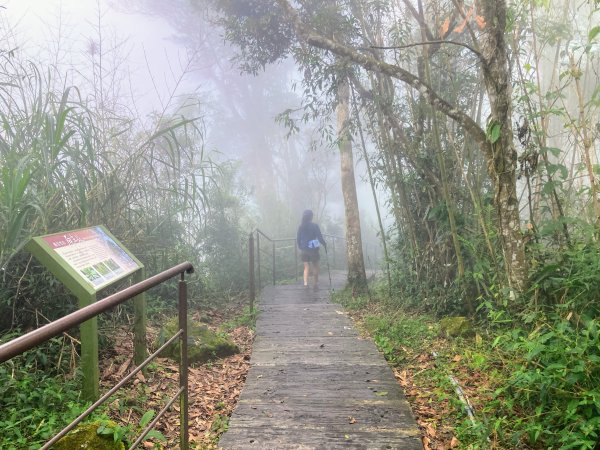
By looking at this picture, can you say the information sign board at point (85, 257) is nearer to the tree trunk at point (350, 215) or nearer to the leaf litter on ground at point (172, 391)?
the leaf litter on ground at point (172, 391)

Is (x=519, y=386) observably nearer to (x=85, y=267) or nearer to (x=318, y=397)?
(x=318, y=397)

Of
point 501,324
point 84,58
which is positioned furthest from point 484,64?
point 84,58

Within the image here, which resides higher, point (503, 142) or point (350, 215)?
point (503, 142)

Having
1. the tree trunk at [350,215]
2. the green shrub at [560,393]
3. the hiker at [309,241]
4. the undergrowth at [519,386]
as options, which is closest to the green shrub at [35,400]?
the undergrowth at [519,386]

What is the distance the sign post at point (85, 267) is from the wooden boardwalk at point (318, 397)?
3.00ft

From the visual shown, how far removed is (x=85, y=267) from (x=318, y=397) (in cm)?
177

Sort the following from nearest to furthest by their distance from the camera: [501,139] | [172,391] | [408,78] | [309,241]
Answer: [172,391] → [501,139] → [408,78] → [309,241]

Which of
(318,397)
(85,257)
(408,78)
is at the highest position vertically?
(408,78)

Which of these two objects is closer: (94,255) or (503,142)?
(94,255)

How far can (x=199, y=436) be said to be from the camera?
262cm

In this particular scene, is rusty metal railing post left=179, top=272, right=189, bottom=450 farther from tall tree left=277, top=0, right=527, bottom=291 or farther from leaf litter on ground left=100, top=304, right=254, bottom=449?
tall tree left=277, top=0, right=527, bottom=291

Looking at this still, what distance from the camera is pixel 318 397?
9.78 feet

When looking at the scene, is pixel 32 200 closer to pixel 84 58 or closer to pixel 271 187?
pixel 84 58

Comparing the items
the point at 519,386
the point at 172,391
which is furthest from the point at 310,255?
the point at 519,386
